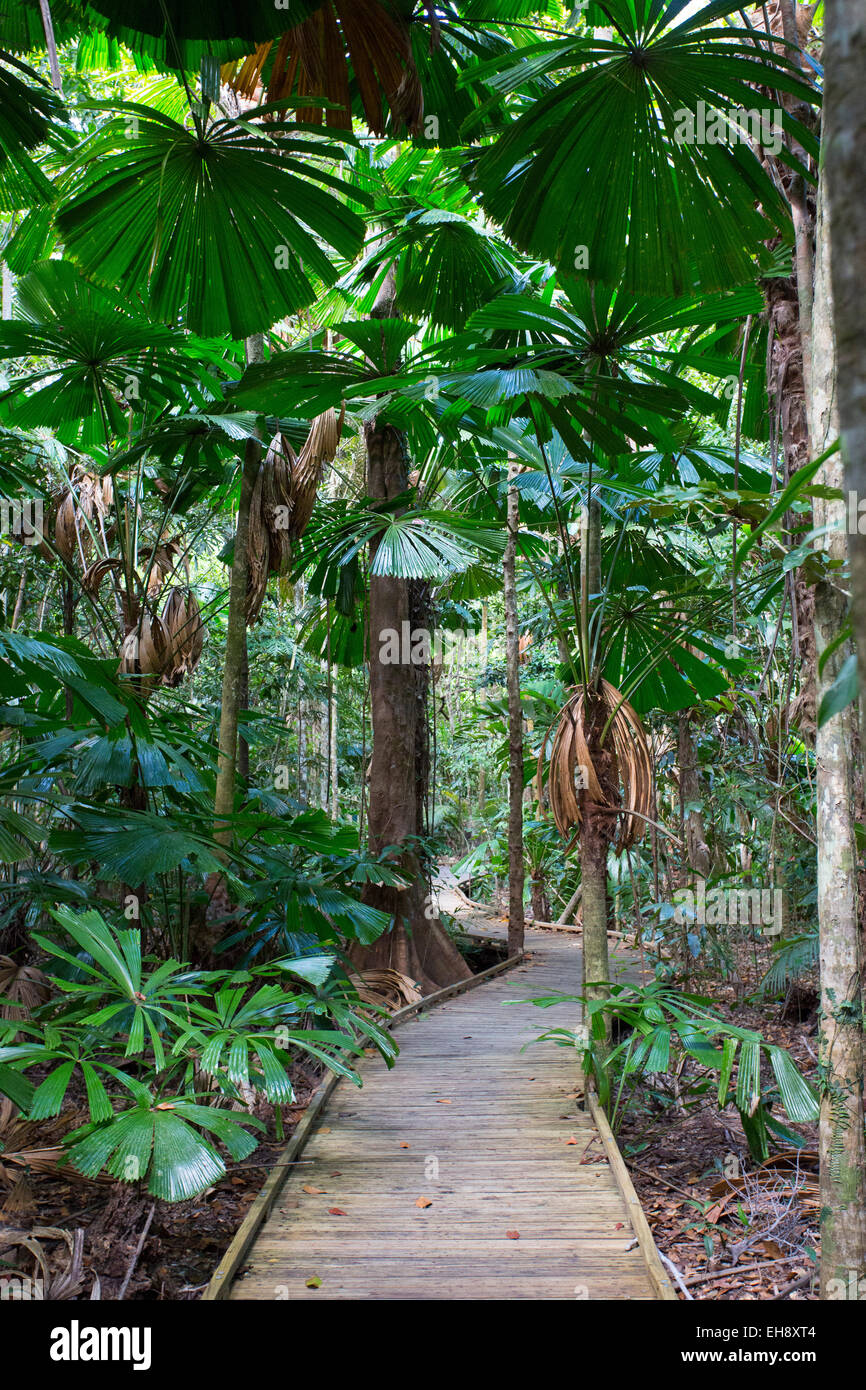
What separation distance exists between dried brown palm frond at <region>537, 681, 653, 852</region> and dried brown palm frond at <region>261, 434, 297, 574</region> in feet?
7.21

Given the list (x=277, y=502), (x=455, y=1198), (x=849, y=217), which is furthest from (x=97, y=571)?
(x=849, y=217)

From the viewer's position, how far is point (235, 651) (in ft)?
18.0

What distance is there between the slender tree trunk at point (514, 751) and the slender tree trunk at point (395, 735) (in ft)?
3.83

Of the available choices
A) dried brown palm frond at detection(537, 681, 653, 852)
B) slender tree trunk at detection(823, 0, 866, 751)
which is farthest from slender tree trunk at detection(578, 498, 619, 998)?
slender tree trunk at detection(823, 0, 866, 751)

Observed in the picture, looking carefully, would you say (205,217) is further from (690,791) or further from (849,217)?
(690,791)

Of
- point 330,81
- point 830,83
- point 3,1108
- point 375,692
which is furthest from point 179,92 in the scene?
point 830,83

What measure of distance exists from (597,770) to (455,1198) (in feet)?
6.52

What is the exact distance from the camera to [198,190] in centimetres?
366

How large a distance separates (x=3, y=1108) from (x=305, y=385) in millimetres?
3982

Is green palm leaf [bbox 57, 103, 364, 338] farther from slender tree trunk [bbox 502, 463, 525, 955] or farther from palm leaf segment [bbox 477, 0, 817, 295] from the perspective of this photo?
slender tree trunk [bbox 502, 463, 525, 955]

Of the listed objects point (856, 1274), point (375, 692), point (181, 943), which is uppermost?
point (375, 692)

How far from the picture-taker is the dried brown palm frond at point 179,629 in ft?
18.2

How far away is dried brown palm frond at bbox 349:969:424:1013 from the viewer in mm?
6965

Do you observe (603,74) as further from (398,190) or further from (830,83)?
(398,190)
